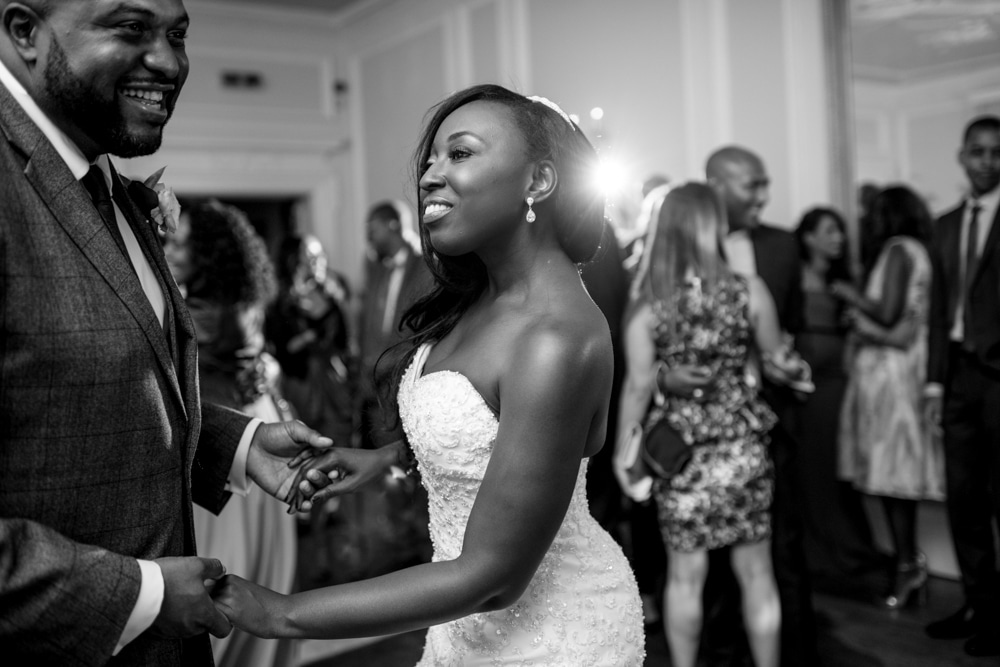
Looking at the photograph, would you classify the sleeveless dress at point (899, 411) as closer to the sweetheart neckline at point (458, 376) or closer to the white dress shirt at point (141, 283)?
the sweetheart neckline at point (458, 376)

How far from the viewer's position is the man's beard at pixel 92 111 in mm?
1173

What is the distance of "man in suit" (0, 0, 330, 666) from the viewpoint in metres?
1.06

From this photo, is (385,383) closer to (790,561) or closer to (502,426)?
(502,426)

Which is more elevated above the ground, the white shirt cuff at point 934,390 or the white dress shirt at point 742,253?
the white dress shirt at point 742,253

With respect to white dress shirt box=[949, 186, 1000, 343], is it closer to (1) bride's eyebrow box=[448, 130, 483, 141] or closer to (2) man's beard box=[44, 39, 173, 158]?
(1) bride's eyebrow box=[448, 130, 483, 141]

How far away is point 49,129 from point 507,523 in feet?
2.69

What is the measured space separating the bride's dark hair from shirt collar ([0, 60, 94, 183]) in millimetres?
535

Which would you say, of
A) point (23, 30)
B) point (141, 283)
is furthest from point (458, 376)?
point (23, 30)

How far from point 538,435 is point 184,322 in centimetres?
56

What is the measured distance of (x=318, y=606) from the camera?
122 cm

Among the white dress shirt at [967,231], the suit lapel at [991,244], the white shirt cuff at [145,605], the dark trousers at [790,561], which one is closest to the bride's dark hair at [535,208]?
the white shirt cuff at [145,605]

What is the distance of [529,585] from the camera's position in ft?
4.79

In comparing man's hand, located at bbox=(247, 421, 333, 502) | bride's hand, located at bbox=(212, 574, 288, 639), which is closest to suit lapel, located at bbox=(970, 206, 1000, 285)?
man's hand, located at bbox=(247, 421, 333, 502)

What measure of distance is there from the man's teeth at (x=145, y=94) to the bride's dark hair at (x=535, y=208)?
44 cm
